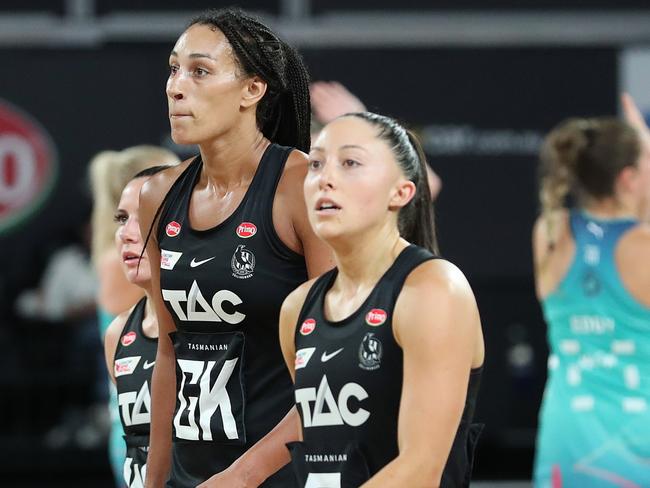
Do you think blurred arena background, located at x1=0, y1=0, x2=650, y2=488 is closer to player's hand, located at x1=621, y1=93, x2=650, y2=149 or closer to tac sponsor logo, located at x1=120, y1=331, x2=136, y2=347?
player's hand, located at x1=621, y1=93, x2=650, y2=149

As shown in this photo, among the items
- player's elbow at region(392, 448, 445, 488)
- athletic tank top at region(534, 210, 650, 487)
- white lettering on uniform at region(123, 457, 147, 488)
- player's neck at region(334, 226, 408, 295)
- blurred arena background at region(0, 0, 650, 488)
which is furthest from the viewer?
blurred arena background at region(0, 0, 650, 488)

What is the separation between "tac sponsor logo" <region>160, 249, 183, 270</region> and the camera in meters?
3.17

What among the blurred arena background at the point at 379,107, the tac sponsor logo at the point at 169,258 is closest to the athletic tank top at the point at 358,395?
the tac sponsor logo at the point at 169,258

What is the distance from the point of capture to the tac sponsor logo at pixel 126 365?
145 inches

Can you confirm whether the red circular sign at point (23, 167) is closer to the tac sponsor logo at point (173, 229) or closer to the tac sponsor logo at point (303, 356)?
the tac sponsor logo at point (173, 229)

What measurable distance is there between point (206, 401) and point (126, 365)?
2.01 feet

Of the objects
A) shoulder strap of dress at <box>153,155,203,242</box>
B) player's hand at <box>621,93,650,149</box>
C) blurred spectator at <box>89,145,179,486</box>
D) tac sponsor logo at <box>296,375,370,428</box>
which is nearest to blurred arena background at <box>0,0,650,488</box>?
blurred spectator at <box>89,145,179,486</box>

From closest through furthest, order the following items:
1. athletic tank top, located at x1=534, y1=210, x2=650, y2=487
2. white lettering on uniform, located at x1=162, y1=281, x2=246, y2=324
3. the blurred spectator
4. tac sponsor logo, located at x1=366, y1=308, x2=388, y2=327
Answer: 1. tac sponsor logo, located at x1=366, y1=308, x2=388, y2=327
2. white lettering on uniform, located at x1=162, y1=281, x2=246, y2=324
3. the blurred spectator
4. athletic tank top, located at x1=534, y1=210, x2=650, y2=487

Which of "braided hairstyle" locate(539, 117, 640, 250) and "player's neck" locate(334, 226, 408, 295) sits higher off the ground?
"braided hairstyle" locate(539, 117, 640, 250)

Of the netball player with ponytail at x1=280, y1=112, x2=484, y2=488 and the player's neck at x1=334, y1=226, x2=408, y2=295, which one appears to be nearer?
the netball player with ponytail at x1=280, y1=112, x2=484, y2=488

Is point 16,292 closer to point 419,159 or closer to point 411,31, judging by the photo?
point 411,31

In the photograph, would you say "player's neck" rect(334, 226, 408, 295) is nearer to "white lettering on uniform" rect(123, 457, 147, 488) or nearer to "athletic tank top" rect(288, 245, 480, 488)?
"athletic tank top" rect(288, 245, 480, 488)

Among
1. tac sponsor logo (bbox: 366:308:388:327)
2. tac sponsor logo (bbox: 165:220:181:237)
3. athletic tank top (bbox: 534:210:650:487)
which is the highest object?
tac sponsor logo (bbox: 165:220:181:237)

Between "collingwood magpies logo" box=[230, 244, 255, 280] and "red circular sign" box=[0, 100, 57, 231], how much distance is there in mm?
5726
